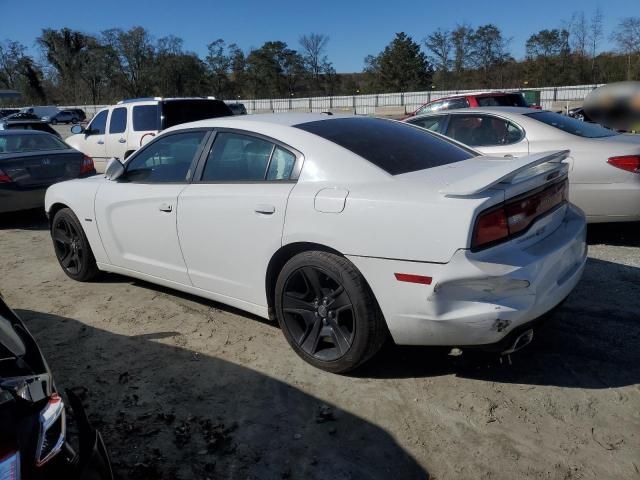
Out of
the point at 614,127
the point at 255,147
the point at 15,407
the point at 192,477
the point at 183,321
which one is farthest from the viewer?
the point at 614,127

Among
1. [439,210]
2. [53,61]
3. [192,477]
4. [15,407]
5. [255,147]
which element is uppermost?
[53,61]

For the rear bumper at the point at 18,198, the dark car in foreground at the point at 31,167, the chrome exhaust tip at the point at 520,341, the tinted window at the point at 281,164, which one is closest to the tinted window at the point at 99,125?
the dark car in foreground at the point at 31,167

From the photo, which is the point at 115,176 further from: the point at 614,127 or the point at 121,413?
the point at 614,127

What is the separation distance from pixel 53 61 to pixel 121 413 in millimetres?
85315

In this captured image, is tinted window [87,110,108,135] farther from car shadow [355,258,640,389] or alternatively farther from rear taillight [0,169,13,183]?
car shadow [355,258,640,389]

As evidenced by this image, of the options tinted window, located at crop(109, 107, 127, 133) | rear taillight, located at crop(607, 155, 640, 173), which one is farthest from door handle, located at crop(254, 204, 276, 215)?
tinted window, located at crop(109, 107, 127, 133)

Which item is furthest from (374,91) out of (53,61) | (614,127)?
(614,127)

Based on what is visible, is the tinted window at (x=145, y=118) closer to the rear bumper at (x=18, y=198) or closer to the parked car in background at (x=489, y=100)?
the rear bumper at (x=18, y=198)

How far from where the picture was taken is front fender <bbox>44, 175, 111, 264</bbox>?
4.62m

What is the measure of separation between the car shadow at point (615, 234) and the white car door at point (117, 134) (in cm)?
848

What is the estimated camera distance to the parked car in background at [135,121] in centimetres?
991

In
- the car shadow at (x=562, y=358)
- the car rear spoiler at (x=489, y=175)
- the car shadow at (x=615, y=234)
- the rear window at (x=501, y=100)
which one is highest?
the rear window at (x=501, y=100)

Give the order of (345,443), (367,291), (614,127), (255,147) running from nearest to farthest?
(345,443)
(367,291)
(255,147)
(614,127)

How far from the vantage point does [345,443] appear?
2609 millimetres
